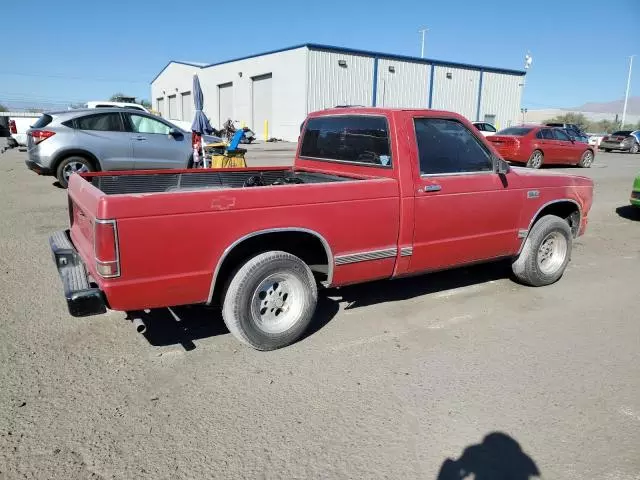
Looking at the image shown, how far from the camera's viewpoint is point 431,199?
4309 millimetres

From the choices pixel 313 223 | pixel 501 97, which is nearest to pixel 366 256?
pixel 313 223

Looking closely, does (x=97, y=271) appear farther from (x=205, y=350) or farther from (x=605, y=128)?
(x=605, y=128)

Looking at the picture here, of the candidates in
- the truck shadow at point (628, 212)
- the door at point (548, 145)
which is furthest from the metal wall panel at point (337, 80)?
the truck shadow at point (628, 212)

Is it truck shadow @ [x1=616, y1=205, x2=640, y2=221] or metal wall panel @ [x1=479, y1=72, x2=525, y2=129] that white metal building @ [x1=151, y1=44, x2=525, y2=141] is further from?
truck shadow @ [x1=616, y1=205, x2=640, y2=221]

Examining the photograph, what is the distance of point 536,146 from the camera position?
58.1 feet

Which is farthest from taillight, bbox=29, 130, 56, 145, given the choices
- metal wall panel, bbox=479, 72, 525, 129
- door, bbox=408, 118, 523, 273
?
metal wall panel, bbox=479, 72, 525, 129

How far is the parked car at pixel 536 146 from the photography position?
57.8ft

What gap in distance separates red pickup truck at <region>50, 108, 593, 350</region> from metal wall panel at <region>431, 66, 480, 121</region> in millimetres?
33517

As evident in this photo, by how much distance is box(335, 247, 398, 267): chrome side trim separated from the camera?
3.97 meters

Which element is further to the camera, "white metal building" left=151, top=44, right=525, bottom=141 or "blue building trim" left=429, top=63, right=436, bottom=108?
"blue building trim" left=429, top=63, right=436, bottom=108

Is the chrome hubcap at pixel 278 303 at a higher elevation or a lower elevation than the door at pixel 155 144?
lower

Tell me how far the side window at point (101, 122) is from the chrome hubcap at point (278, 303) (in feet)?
27.6

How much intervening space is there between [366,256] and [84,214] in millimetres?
2129

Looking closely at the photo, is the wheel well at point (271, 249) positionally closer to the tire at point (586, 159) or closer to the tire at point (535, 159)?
the tire at point (535, 159)
